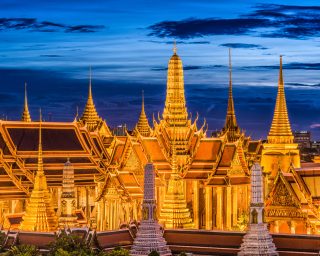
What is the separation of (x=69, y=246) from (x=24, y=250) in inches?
44.8

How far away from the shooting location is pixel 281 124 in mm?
46719

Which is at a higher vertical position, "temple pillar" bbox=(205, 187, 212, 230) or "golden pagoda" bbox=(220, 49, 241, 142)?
"golden pagoda" bbox=(220, 49, 241, 142)

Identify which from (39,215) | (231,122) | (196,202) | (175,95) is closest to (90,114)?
(231,122)

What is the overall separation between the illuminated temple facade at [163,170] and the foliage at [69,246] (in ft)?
13.9

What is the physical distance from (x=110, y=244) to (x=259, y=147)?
21.8 metres

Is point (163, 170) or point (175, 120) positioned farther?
point (175, 120)

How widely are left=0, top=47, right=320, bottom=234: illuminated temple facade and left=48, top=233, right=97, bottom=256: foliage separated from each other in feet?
13.9

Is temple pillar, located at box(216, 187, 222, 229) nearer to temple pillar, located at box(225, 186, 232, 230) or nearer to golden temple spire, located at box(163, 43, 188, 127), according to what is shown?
temple pillar, located at box(225, 186, 232, 230)

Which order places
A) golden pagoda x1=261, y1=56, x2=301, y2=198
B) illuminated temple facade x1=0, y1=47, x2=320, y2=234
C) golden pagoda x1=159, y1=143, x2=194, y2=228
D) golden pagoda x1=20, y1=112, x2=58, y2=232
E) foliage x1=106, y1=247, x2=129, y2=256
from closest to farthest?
foliage x1=106, y1=247, x2=129, y2=256 < golden pagoda x1=159, y1=143, x2=194, y2=228 < golden pagoda x1=20, y1=112, x2=58, y2=232 < illuminated temple facade x1=0, y1=47, x2=320, y2=234 < golden pagoda x1=261, y1=56, x2=301, y2=198

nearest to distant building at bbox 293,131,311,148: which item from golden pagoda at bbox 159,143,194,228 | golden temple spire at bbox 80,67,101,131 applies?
golden temple spire at bbox 80,67,101,131

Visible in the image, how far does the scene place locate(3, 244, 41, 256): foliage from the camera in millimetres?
33953

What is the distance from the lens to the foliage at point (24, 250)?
111 feet

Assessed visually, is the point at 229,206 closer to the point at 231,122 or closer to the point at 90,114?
the point at 231,122

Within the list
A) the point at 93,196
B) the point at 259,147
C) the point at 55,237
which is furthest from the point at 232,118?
the point at 55,237
